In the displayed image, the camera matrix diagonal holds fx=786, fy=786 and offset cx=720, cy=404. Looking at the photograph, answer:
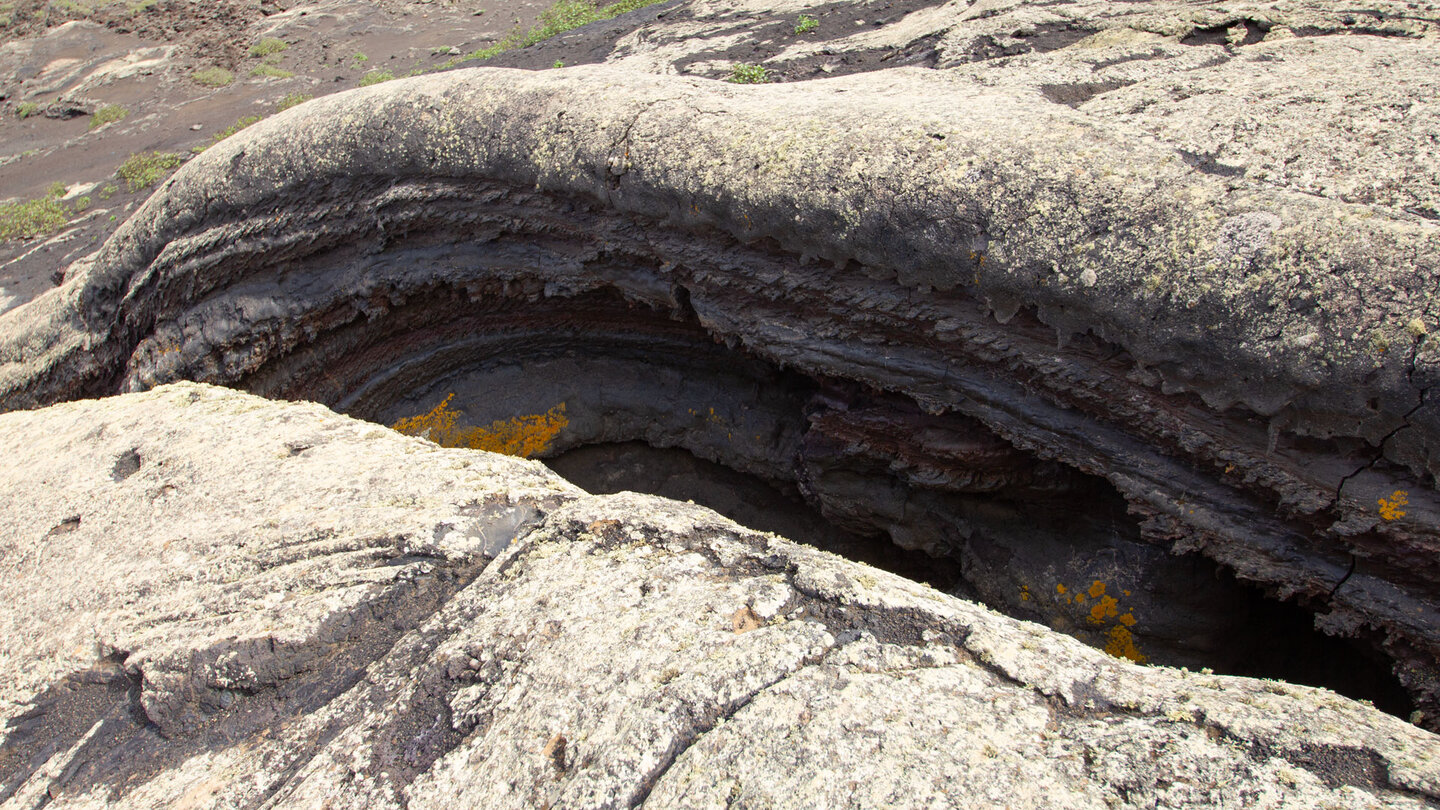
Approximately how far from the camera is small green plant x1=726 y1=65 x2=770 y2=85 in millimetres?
4750

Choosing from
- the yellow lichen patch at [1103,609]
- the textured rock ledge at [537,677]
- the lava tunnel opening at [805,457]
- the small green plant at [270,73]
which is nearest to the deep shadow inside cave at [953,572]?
the lava tunnel opening at [805,457]

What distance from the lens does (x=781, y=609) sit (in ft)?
5.68

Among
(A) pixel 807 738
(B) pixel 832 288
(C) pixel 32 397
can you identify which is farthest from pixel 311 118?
(A) pixel 807 738

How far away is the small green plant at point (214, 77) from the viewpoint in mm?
9055

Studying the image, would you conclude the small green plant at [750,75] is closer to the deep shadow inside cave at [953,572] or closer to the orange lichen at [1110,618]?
the deep shadow inside cave at [953,572]

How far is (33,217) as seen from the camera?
6801 millimetres

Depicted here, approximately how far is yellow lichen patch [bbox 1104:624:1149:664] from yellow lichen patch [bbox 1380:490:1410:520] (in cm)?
103

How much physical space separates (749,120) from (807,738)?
2385 millimetres

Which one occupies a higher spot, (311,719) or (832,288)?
(832,288)

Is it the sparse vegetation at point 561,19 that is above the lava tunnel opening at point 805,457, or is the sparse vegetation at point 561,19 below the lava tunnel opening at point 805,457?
above

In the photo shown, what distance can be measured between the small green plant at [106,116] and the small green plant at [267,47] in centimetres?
164

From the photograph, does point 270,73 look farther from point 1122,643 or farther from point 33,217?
point 1122,643

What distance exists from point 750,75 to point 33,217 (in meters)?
6.46

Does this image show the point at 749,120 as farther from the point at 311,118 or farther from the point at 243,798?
the point at 243,798
